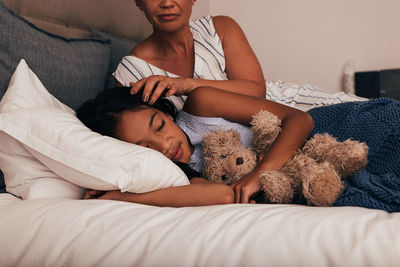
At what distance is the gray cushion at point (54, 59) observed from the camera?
1.09m

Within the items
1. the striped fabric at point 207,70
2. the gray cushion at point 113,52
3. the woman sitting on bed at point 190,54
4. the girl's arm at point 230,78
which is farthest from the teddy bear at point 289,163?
the gray cushion at point 113,52

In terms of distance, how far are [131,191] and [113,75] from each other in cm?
87

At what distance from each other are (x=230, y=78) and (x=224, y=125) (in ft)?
1.72

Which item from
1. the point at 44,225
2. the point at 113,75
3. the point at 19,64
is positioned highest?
the point at 19,64

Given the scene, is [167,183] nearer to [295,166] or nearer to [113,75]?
[295,166]

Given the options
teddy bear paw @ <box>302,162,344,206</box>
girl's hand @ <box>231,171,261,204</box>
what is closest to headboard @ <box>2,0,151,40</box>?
girl's hand @ <box>231,171,261,204</box>

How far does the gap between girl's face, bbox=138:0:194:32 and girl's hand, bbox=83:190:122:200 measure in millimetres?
786

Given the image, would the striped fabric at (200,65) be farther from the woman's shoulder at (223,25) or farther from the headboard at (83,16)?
the headboard at (83,16)

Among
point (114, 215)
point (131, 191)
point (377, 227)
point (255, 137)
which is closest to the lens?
point (377, 227)

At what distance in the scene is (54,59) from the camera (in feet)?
4.08

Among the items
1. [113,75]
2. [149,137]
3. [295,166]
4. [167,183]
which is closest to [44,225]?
[167,183]

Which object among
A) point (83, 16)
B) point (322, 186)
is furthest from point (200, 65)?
point (322, 186)

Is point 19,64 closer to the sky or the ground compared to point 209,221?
closer to the sky

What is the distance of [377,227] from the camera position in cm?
52
